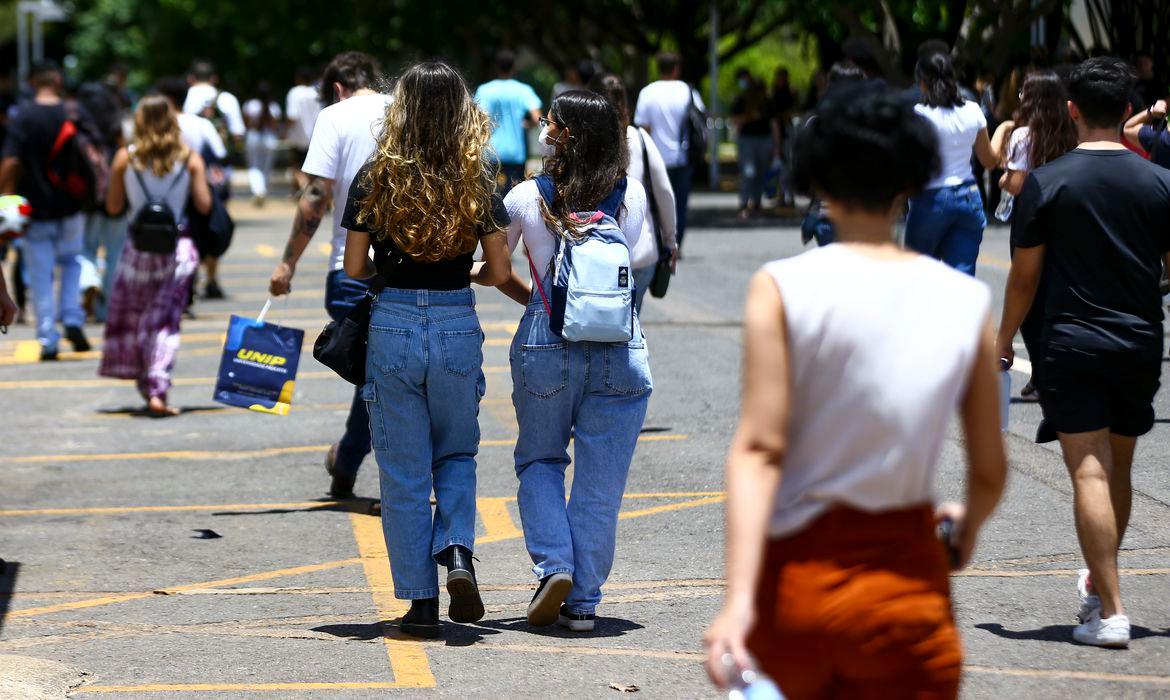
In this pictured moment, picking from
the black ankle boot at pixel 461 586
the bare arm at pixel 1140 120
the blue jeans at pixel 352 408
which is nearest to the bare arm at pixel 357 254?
the black ankle boot at pixel 461 586

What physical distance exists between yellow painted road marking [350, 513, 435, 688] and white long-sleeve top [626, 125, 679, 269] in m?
1.67

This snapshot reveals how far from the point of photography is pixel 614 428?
5.63 metres

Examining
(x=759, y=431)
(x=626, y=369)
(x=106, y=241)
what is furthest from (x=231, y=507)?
(x=106, y=241)

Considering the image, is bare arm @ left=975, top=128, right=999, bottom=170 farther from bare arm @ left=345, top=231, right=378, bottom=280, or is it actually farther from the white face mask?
bare arm @ left=345, top=231, right=378, bottom=280

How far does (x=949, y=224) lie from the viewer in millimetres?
9031

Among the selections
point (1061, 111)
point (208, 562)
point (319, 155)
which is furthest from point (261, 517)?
point (1061, 111)

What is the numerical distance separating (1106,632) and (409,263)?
2.45m

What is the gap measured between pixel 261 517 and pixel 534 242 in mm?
2588

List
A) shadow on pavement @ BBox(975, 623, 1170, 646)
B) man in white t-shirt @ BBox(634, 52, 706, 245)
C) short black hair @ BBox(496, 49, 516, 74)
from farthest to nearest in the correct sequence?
man in white t-shirt @ BBox(634, 52, 706, 245) → short black hair @ BBox(496, 49, 516, 74) → shadow on pavement @ BBox(975, 623, 1170, 646)

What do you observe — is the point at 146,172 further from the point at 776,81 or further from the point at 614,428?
the point at 776,81

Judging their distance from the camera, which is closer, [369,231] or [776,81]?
[369,231]

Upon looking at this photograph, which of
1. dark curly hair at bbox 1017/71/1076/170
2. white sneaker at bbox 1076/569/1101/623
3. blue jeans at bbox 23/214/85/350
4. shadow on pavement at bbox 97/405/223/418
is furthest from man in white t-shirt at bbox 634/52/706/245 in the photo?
white sneaker at bbox 1076/569/1101/623

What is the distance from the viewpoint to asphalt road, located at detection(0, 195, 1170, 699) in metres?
5.15

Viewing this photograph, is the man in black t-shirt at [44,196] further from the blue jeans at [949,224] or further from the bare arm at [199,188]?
the blue jeans at [949,224]
